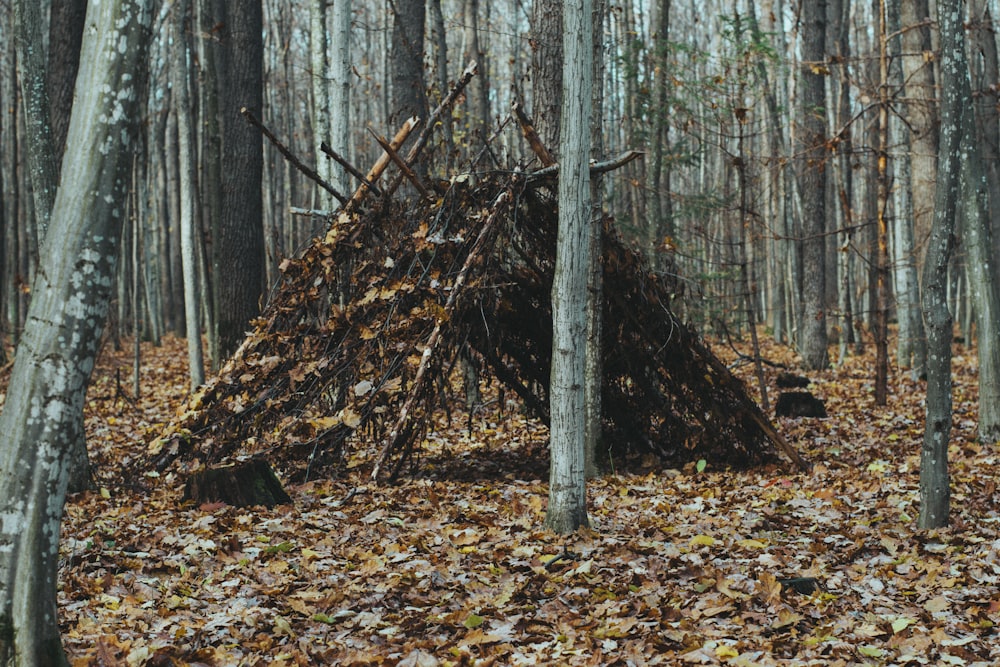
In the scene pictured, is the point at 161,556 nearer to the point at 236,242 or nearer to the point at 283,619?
the point at 283,619

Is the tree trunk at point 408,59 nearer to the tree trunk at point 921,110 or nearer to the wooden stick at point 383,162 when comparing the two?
the wooden stick at point 383,162

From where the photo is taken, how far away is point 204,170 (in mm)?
16797

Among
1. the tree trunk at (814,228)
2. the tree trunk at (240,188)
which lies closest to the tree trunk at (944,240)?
the tree trunk at (240,188)

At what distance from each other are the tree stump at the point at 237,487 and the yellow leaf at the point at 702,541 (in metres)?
2.95

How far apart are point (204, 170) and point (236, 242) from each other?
5175 mm

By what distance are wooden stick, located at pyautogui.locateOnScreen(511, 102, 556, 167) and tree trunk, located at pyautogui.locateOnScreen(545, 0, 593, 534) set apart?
1.06 m

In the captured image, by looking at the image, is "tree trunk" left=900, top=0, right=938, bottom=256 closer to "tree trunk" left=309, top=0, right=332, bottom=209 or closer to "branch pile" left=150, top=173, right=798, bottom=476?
"branch pile" left=150, top=173, right=798, bottom=476

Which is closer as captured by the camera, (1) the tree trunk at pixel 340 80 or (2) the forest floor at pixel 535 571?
(2) the forest floor at pixel 535 571

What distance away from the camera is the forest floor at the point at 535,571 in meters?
3.99

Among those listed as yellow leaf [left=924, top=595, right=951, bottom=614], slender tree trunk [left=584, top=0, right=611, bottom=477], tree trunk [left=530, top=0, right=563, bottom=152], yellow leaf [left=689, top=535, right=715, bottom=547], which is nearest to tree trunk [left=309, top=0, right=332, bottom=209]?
tree trunk [left=530, top=0, right=563, bottom=152]

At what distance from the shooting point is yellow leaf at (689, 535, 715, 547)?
18.1 ft

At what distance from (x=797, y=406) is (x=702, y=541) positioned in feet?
17.4

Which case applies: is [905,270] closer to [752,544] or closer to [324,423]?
[752,544]

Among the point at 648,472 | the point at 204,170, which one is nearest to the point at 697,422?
the point at 648,472
